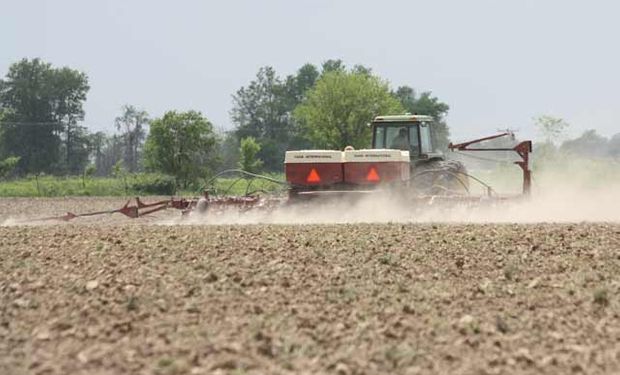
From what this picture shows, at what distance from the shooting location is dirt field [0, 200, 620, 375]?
578 cm

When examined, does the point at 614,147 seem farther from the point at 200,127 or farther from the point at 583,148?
the point at 200,127

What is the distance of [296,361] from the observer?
570cm

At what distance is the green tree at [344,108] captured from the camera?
2179 inches

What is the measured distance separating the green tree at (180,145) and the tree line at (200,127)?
0.18 feet

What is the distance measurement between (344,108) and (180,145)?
12538 millimetres

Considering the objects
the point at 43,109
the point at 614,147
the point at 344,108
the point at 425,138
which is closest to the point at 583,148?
the point at 614,147

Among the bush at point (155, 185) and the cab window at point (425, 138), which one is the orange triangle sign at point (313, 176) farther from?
the bush at point (155, 185)

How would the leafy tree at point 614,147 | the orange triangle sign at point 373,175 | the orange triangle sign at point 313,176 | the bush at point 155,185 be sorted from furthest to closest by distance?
the leafy tree at point 614,147 → the bush at point 155,185 → the orange triangle sign at point 313,176 → the orange triangle sign at point 373,175

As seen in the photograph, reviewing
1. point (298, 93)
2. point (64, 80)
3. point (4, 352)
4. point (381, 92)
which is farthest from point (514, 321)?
point (298, 93)

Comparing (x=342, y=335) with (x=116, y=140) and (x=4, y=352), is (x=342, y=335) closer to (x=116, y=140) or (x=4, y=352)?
(x=4, y=352)

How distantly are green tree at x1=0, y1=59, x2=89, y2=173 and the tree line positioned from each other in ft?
0.35

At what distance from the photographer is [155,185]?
4575cm

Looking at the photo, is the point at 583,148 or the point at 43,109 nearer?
the point at 583,148

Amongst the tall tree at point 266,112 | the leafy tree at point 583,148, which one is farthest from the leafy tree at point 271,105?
the leafy tree at point 583,148
